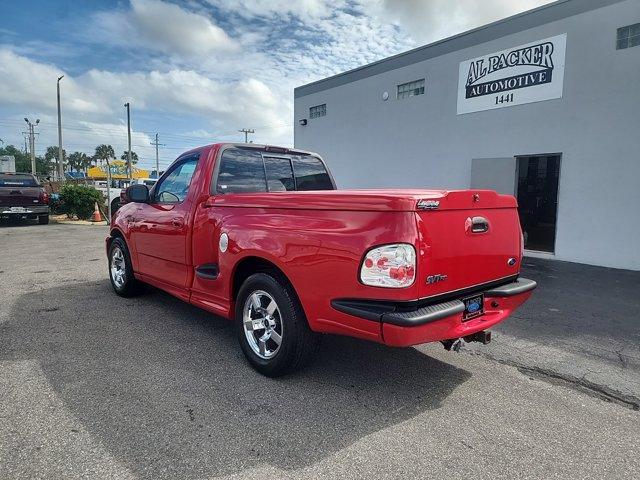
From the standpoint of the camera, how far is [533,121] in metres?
9.89

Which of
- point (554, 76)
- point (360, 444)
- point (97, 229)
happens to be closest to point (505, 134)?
point (554, 76)

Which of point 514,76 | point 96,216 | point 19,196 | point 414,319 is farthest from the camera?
point 96,216

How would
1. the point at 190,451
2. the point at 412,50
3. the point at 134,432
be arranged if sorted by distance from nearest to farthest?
the point at 190,451, the point at 134,432, the point at 412,50

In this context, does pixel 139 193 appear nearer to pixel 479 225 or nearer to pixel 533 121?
pixel 479 225

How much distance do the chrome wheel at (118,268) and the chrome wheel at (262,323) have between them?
2969 mm

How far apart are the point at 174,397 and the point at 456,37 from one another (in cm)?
1116

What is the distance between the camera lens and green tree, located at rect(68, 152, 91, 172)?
397 ft

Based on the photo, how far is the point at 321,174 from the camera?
5.34m

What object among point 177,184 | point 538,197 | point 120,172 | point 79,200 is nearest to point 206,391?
point 177,184

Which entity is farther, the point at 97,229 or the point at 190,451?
the point at 97,229

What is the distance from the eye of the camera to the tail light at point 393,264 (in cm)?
262

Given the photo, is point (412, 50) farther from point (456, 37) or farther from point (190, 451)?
point (190, 451)

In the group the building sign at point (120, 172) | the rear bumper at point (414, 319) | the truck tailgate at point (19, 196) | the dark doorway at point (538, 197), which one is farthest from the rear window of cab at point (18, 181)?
the building sign at point (120, 172)

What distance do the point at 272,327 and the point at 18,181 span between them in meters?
16.9
